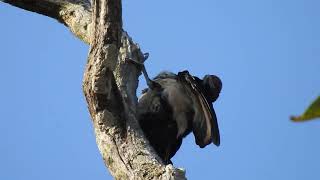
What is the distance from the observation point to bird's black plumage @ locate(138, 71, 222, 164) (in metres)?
5.04

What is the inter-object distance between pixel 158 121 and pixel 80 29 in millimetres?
1482

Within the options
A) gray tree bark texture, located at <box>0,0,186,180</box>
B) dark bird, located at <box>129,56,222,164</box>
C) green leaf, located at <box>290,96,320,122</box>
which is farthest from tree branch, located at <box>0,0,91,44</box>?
green leaf, located at <box>290,96,320,122</box>

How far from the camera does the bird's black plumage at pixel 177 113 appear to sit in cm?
504

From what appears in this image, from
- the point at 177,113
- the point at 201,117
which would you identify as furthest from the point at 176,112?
the point at 201,117

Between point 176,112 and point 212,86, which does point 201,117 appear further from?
point 212,86

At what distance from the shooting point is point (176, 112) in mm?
5438

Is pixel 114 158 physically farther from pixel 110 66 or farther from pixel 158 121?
pixel 158 121

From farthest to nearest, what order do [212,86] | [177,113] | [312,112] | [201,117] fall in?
[212,86] → [177,113] → [201,117] → [312,112]

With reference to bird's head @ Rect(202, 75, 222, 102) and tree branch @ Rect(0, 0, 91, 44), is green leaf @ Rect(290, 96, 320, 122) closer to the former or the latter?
tree branch @ Rect(0, 0, 91, 44)

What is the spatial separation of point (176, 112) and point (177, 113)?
21 millimetres

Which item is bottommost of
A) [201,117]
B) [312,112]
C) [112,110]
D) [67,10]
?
[312,112]

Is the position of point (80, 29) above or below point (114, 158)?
above

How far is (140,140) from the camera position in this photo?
3.65 meters

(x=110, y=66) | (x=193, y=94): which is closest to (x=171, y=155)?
(x=193, y=94)
